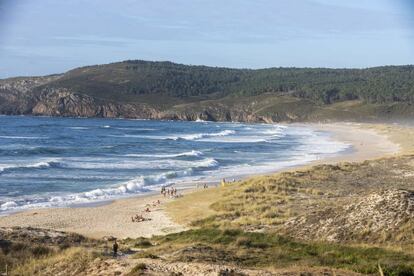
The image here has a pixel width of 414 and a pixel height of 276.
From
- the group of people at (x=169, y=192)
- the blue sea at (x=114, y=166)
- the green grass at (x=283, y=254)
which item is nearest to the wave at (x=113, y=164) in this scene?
the blue sea at (x=114, y=166)

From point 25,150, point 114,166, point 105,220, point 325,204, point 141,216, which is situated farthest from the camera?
point 25,150

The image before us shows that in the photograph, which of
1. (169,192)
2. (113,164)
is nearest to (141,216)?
(169,192)

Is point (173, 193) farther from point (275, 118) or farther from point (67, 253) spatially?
point (275, 118)

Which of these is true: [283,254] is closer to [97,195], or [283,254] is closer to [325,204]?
[325,204]

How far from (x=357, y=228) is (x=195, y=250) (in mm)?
6198

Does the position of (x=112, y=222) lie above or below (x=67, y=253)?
below

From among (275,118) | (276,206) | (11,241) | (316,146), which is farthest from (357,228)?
(275,118)

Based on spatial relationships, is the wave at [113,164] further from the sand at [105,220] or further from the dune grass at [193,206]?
the dune grass at [193,206]

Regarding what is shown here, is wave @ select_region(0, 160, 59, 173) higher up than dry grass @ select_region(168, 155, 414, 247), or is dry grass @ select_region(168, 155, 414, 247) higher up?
dry grass @ select_region(168, 155, 414, 247)

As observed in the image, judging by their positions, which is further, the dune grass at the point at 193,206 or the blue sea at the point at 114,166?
the blue sea at the point at 114,166

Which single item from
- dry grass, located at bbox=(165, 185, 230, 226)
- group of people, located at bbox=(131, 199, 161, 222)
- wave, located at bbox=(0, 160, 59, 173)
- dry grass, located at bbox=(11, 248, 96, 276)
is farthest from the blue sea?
dry grass, located at bbox=(11, 248, 96, 276)

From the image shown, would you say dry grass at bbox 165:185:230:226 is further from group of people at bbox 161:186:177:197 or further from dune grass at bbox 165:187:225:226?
group of people at bbox 161:186:177:197

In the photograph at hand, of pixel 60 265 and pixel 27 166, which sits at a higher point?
pixel 60 265

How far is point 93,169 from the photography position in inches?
1908
